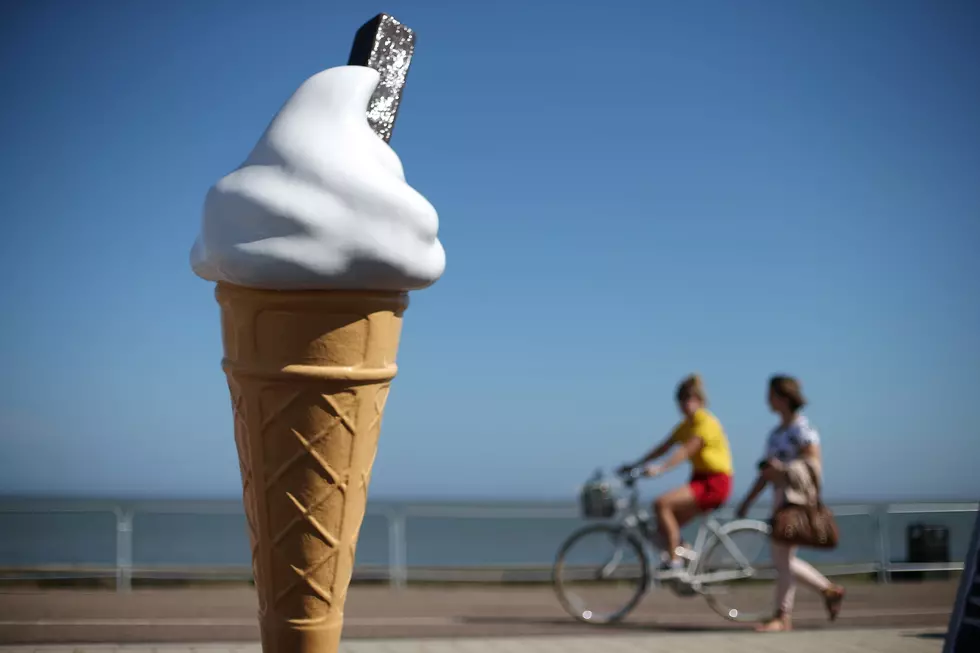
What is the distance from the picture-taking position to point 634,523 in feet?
30.0

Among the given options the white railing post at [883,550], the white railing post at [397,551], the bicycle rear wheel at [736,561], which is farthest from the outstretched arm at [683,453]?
the white railing post at [883,550]

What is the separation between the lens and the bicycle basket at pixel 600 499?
9.10m

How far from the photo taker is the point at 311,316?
2951mm

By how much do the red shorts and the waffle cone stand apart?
5.94 m

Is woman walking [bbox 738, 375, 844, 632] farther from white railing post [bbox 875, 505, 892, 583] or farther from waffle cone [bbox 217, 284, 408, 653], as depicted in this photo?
white railing post [bbox 875, 505, 892, 583]

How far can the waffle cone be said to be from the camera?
9.71 ft

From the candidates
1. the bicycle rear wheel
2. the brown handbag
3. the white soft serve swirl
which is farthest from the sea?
the white soft serve swirl

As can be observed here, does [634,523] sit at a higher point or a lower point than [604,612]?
higher

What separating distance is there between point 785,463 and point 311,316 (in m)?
5.70

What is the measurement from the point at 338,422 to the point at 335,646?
2.35 feet

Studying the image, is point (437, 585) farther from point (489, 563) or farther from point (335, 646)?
point (335, 646)

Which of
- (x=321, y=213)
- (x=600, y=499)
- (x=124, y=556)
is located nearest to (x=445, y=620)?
(x=600, y=499)

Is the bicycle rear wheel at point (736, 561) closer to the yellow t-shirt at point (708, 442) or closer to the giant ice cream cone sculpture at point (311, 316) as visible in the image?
the yellow t-shirt at point (708, 442)

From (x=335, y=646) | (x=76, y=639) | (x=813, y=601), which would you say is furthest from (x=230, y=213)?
(x=813, y=601)
